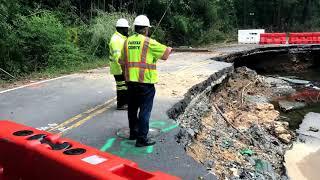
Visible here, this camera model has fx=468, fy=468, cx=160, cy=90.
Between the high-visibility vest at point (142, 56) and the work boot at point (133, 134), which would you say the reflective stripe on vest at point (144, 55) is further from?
the work boot at point (133, 134)

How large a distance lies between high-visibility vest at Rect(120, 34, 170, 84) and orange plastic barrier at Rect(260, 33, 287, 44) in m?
24.6


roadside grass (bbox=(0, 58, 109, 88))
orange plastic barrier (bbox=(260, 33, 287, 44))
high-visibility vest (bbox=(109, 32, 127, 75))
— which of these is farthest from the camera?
orange plastic barrier (bbox=(260, 33, 287, 44))

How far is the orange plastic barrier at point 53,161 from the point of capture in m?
4.21

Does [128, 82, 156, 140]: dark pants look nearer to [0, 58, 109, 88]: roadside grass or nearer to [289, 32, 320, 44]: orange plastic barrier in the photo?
[0, 58, 109, 88]: roadside grass

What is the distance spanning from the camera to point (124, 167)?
4285 mm

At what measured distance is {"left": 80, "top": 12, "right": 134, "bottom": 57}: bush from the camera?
20.6 meters

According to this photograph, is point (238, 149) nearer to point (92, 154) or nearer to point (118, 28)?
point (118, 28)

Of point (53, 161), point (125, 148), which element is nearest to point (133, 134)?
point (125, 148)

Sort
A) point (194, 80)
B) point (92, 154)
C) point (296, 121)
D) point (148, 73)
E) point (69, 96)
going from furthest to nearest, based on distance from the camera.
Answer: point (296, 121) < point (194, 80) < point (69, 96) < point (148, 73) < point (92, 154)

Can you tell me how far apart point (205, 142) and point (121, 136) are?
80.1 inches

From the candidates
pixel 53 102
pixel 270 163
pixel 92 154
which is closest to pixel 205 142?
pixel 270 163

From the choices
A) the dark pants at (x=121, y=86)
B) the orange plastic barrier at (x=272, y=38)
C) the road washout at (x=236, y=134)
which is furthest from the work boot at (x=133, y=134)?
the orange plastic barrier at (x=272, y=38)

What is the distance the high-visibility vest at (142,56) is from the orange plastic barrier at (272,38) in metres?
24.6

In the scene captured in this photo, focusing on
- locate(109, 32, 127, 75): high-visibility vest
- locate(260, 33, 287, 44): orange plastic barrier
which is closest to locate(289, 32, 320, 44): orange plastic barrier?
locate(260, 33, 287, 44): orange plastic barrier
